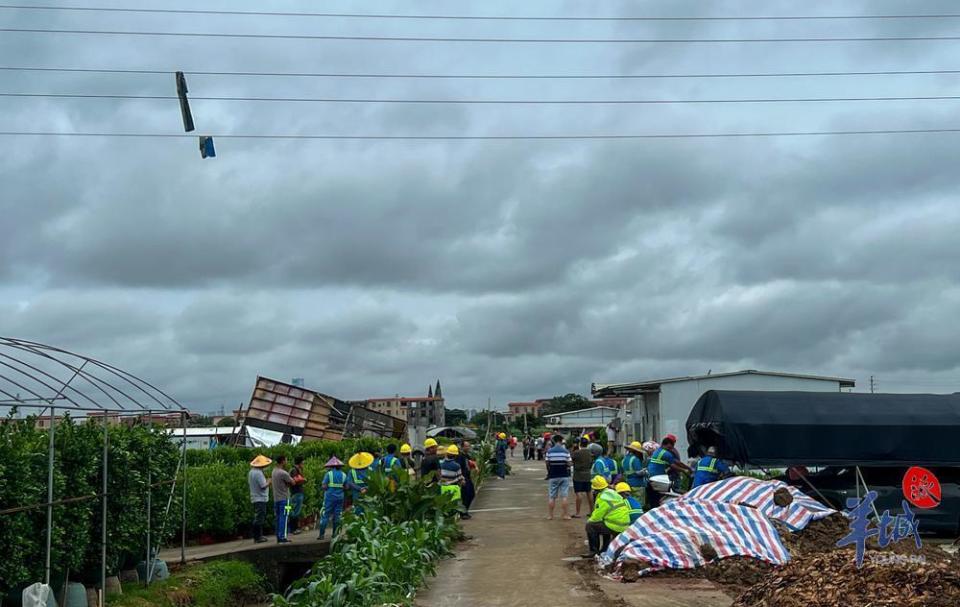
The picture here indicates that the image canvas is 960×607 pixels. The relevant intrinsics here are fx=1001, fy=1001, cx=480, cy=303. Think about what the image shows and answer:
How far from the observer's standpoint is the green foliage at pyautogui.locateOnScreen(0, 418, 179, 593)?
35.8ft

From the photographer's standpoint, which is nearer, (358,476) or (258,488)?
(258,488)

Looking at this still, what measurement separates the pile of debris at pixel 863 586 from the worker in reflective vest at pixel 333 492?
9789 mm

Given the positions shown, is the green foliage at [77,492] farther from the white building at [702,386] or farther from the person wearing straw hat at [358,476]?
the white building at [702,386]

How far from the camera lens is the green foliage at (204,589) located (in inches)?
551

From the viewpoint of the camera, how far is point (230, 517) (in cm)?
1944

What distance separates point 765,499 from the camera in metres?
14.8

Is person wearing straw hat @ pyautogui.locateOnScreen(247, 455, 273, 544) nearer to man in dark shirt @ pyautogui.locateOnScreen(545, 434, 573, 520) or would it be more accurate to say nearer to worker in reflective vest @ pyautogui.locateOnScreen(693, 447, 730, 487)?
man in dark shirt @ pyautogui.locateOnScreen(545, 434, 573, 520)

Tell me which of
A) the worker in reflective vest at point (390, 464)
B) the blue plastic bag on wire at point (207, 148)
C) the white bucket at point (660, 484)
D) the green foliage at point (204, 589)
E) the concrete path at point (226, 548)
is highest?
the blue plastic bag on wire at point (207, 148)

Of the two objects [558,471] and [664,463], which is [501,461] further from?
[664,463]

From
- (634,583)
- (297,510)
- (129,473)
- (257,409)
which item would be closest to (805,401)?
(634,583)

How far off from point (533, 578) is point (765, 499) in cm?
376

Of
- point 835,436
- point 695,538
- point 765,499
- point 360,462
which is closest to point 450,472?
point 360,462

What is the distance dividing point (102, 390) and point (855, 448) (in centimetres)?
1195

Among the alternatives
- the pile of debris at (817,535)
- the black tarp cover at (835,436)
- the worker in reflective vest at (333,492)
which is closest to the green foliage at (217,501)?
the worker in reflective vest at (333,492)
